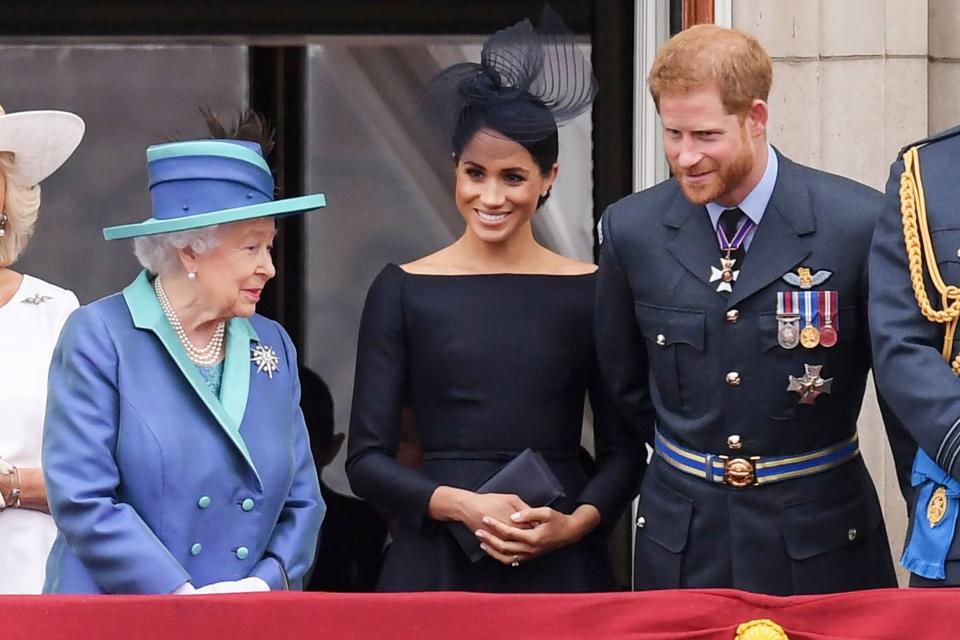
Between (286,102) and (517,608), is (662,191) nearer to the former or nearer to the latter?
(517,608)

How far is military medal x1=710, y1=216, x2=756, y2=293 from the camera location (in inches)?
150

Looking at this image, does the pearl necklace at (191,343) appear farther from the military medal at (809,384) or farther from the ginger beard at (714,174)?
the military medal at (809,384)

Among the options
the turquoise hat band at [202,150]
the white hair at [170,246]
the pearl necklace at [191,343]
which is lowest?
the pearl necklace at [191,343]

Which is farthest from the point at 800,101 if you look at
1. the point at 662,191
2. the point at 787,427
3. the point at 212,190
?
the point at 212,190

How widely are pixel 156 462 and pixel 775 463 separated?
3.90 feet

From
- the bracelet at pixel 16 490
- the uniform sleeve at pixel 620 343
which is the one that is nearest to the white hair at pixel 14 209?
the bracelet at pixel 16 490

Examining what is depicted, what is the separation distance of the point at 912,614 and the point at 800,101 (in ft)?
6.54

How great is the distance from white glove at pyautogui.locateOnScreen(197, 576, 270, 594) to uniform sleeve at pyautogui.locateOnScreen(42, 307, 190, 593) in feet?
0.21

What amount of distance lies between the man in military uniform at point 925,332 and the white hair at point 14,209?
184 cm

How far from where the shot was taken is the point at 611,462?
4.17 metres

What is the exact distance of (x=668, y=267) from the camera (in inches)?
153

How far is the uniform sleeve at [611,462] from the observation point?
4.12 meters

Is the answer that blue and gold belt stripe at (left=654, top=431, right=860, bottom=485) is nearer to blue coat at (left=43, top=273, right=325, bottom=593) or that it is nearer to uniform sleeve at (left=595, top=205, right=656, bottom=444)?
uniform sleeve at (left=595, top=205, right=656, bottom=444)

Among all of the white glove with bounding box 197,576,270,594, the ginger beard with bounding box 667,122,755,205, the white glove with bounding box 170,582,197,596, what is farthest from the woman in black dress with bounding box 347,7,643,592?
the white glove with bounding box 170,582,197,596
